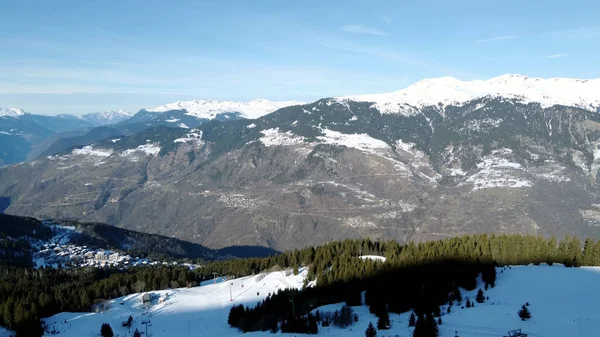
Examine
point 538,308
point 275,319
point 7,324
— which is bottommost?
point 7,324

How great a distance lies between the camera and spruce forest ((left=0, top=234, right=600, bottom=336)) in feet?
245

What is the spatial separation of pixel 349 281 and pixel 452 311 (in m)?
28.7

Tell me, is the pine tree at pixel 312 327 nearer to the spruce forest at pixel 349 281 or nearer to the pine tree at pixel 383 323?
the spruce forest at pixel 349 281

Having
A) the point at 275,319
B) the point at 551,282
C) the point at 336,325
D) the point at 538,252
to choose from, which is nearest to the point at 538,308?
the point at 551,282

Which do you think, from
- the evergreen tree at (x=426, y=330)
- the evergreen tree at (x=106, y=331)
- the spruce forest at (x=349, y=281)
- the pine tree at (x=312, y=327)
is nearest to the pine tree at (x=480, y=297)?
the spruce forest at (x=349, y=281)

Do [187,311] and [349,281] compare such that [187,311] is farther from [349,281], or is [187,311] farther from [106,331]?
[349,281]

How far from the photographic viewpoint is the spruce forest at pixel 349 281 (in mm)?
74688

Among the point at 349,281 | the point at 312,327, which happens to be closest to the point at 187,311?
the point at 349,281

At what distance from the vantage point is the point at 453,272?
84.3 meters

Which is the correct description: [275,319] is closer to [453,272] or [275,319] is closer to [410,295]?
[410,295]

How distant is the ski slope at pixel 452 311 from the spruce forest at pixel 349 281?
2826mm

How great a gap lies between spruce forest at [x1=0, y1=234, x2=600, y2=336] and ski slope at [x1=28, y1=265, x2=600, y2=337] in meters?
2.83

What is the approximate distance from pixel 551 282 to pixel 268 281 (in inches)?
2423

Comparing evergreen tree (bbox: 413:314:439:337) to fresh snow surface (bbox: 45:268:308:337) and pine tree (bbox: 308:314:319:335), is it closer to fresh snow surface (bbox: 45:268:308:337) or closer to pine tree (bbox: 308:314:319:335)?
pine tree (bbox: 308:314:319:335)
